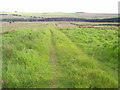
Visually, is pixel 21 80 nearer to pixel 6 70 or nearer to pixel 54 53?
pixel 6 70

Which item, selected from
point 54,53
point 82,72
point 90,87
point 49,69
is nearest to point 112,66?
point 82,72

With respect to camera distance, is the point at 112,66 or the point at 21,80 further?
the point at 112,66

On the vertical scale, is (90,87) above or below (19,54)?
below

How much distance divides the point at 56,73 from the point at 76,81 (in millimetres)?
1660

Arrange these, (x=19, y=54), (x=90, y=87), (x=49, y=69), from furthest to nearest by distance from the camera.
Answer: (x=19, y=54)
(x=49, y=69)
(x=90, y=87)

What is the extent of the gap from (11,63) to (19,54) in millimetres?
1348

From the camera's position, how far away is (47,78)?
287 inches

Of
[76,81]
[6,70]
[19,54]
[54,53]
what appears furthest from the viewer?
[54,53]

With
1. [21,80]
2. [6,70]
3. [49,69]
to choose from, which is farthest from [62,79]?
[6,70]

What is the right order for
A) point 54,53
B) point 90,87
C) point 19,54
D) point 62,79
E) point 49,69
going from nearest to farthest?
1. point 90,87
2. point 62,79
3. point 49,69
4. point 19,54
5. point 54,53

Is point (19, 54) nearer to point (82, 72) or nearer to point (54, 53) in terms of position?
point (54, 53)

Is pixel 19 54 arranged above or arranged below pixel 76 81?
above

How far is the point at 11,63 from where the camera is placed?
28.4 feet


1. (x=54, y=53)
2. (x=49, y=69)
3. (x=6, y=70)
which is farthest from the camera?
(x=54, y=53)
